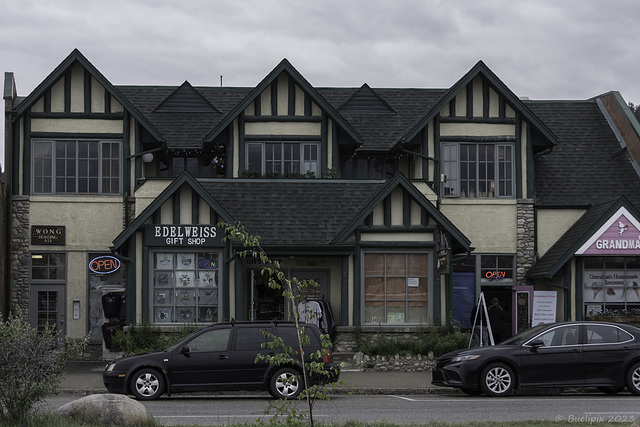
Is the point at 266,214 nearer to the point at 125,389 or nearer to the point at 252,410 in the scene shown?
the point at 125,389

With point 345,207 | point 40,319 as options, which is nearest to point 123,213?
point 40,319

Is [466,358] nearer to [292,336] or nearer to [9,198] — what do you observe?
[292,336]

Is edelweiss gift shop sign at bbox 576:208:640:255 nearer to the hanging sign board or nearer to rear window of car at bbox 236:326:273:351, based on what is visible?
rear window of car at bbox 236:326:273:351

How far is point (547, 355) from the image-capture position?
16312mm

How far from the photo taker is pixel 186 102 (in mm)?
27266

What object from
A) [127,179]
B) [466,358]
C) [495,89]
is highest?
[495,89]

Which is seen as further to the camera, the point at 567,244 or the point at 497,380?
the point at 567,244

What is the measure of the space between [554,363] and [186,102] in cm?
1509

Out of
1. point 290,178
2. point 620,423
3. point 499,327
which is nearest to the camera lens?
point 620,423

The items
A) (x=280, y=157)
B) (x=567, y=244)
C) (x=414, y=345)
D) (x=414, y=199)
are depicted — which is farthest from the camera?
(x=280, y=157)

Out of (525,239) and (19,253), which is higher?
(525,239)

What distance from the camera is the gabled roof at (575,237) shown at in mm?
22766

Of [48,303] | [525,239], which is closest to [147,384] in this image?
[48,303]

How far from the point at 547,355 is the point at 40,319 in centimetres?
1457
